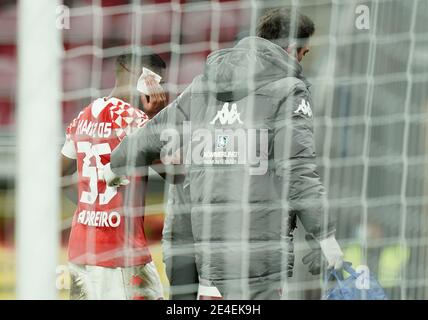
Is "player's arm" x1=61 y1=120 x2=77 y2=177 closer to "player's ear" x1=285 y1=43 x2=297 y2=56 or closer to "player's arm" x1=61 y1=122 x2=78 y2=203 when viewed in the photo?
"player's arm" x1=61 y1=122 x2=78 y2=203

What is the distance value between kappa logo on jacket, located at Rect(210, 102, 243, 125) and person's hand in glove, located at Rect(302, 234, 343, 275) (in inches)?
12.4

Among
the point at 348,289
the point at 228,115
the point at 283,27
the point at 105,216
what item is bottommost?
the point at 348,289

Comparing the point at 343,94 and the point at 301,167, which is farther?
the point at 343,94

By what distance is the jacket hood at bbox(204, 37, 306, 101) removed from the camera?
2.12 meters

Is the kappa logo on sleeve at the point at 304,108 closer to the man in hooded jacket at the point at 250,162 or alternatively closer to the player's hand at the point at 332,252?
the man in hooded jacket at the point at 250,162

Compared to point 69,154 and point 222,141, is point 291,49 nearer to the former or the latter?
point 222,141

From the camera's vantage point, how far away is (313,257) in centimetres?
216

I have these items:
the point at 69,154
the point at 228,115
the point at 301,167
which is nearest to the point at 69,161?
the point at 69,154

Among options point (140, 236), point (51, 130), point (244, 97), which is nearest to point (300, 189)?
point (244, 97)

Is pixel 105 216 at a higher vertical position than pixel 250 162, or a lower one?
lower

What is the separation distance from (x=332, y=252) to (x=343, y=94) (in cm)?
43

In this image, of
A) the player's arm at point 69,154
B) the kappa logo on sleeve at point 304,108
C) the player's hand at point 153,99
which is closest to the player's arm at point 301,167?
the kappa logo on sleeve at point 304,108

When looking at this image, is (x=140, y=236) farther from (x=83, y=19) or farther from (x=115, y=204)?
(x=83, y=19)

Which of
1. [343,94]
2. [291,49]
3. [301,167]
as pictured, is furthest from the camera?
[343,94]
